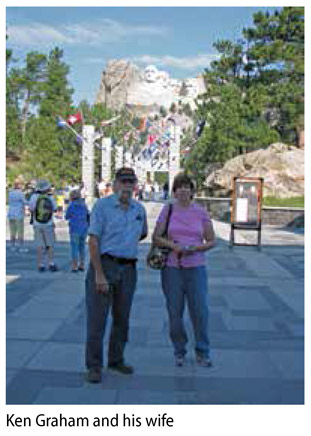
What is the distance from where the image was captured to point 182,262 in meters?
5.04

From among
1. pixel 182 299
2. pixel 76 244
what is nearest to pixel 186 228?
pixel 182 299

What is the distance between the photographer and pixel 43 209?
9.52m

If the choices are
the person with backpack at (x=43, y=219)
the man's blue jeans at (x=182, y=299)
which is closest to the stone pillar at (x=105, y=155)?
the person with backpack at (x=43, y=219)

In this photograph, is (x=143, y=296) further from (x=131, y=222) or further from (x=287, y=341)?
(x=131, y=222)

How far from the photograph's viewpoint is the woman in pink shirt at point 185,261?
5004mm

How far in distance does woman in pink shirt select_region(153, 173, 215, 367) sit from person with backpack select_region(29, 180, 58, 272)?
476 cm

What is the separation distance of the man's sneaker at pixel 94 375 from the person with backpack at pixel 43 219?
5.11 m

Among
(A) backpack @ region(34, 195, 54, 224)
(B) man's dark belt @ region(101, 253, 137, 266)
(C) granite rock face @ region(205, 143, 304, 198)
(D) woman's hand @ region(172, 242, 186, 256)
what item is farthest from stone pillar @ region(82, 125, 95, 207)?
(B) man's dark belt @ region(101, 253, 137, 266)

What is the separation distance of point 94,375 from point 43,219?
5.19 meters

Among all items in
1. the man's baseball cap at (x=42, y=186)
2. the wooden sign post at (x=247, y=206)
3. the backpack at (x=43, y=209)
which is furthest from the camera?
the wooden sign post at (x=247, y=206)

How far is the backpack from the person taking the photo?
375 inches

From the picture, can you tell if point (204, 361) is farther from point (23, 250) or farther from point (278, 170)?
point (278, 170)

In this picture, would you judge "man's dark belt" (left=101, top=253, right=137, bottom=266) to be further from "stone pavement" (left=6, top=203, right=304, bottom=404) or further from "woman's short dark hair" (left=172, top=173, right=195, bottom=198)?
"stone pavement" (left=6, top=203, right=304, bottom=404)

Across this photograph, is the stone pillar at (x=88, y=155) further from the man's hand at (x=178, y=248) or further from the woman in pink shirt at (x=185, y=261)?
the man's hand at (x=178, y=248)
